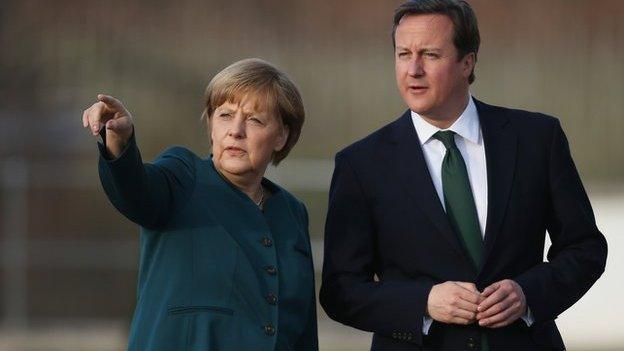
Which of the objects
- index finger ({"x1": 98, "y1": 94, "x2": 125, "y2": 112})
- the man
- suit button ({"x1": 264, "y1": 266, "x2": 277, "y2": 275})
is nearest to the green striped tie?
the man

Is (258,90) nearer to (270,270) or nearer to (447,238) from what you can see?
(270,270)

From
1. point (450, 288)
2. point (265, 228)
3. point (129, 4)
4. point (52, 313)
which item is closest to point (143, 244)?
point (265, 228)

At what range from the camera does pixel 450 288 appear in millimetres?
3379

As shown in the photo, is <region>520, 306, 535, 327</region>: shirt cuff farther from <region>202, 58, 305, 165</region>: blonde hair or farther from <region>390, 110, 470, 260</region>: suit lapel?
<region>202, 58, 305, 165</region>: blonde hair

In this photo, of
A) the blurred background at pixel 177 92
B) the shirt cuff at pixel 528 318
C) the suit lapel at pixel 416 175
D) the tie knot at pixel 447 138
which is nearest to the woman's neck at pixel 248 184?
the suit lapel at pixel 416 175

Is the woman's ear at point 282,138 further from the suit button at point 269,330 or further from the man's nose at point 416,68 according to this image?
the suit button at point 269,330

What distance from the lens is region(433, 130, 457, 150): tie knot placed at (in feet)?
11.7

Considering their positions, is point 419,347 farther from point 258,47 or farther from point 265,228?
point 258,47

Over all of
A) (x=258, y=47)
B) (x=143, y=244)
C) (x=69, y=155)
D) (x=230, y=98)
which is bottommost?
(x=143, y=244)

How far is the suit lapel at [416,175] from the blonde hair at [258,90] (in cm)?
28

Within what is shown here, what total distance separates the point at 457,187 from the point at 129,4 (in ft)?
36.1

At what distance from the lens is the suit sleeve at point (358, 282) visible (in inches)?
136

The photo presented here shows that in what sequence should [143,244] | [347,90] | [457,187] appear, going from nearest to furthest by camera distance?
1. [143,244]
2. [457,187]
3. [347,90]

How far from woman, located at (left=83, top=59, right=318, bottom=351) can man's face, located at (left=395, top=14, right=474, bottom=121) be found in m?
0.27
